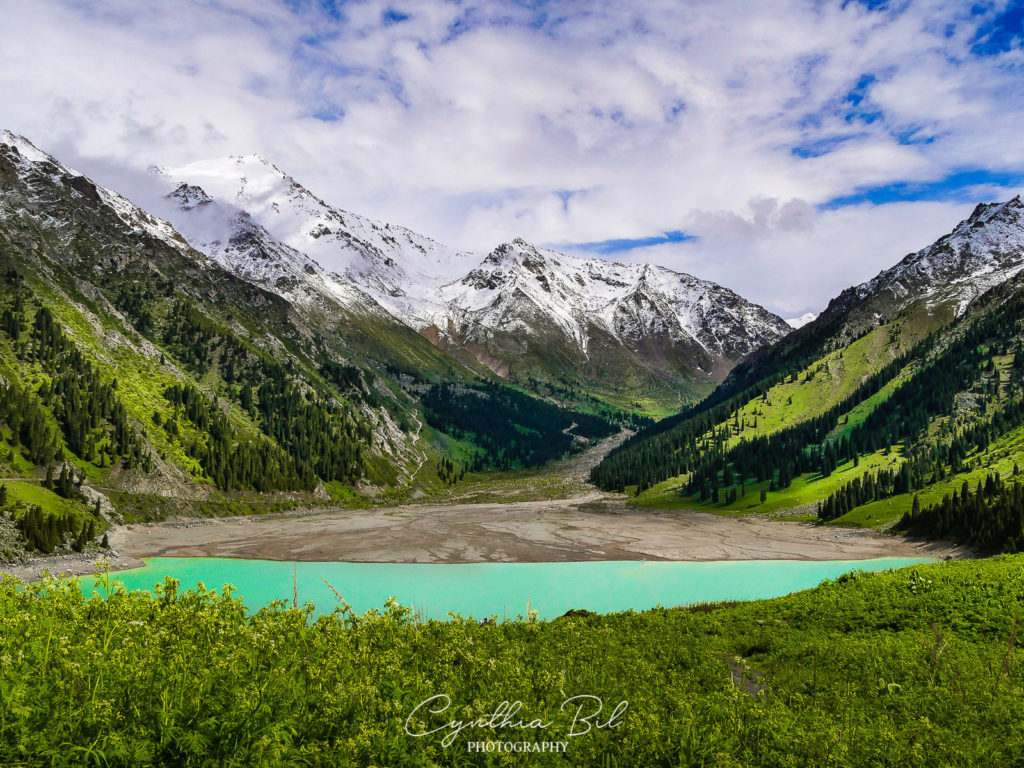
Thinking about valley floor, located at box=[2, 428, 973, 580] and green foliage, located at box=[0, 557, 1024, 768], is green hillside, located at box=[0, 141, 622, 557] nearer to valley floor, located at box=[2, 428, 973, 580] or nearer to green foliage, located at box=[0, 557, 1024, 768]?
valley floor, located at box=[2, 428, 973, 580]

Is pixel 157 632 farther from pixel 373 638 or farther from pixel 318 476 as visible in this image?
pixel 318 476

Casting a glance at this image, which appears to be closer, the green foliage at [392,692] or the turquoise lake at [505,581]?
the green foliage at [392,692]

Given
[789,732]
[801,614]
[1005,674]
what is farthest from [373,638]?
[801,614]

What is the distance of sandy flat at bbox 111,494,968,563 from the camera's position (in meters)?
84.6

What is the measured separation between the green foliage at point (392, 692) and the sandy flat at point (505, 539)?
66.1 meters

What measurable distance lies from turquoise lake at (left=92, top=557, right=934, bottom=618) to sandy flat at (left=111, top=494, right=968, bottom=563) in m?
4.98

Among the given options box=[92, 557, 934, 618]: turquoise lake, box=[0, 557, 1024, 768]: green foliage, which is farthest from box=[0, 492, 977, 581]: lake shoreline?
box=[0, 557, 1024, 768]: green foliage

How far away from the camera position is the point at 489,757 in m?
8.98

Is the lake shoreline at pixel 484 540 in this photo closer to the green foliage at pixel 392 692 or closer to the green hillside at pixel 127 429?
the green hillside at pixel 127 429

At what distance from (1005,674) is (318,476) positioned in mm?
168337

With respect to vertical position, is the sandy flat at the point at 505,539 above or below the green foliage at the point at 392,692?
below

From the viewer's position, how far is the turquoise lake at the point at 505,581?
55438 mm

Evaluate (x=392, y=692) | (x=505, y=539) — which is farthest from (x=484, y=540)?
(x=392, y=692)

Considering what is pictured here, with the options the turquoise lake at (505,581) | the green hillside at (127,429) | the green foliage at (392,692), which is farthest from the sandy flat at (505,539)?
the green foliage at (392,692)
